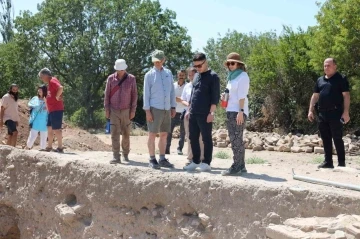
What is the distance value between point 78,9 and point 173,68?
5.74 meters

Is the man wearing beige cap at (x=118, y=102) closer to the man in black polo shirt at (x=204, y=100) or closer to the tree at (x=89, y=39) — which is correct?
the man in black polo shirt at (x=204, y=100)

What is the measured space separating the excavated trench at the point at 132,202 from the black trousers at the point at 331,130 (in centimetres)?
216

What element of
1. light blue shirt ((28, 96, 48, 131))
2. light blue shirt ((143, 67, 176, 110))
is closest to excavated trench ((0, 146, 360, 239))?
light blue shirt ((143, 67, 176, 110))

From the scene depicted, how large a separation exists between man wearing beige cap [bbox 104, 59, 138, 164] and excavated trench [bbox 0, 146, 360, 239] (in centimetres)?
68

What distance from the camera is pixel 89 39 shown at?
2903 cm

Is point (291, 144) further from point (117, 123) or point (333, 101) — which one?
point (117, 123)

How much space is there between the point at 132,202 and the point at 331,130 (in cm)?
288

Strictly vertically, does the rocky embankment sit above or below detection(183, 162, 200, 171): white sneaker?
above

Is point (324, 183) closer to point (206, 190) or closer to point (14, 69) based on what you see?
point (206, 190)

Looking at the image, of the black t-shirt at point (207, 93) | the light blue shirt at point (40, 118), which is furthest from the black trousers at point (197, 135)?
the light blue shirt at point (40, 118)

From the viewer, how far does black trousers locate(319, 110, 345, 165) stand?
7727 millimetres

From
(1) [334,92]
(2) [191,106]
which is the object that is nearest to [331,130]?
(1) [334,92]

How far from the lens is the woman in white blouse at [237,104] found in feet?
22.5

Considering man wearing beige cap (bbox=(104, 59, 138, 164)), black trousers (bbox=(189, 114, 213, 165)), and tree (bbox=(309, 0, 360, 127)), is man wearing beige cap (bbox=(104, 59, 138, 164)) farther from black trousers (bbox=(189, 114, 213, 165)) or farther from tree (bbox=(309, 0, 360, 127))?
tree (bbox=(309, 0, 360, 127))
